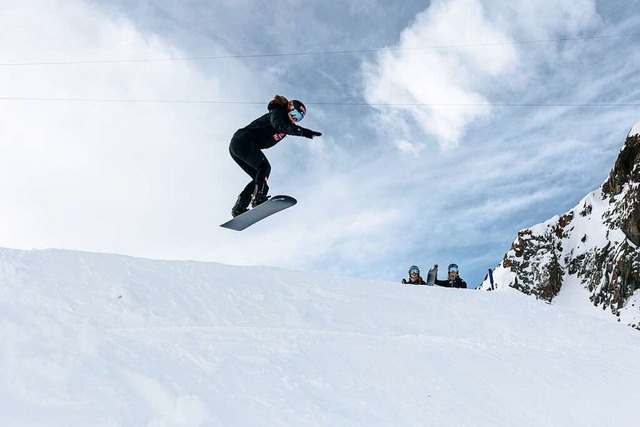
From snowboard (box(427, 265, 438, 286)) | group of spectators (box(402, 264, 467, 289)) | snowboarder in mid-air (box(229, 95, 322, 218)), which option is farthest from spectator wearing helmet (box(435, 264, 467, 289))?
snowboarder in mid-air (box(229, 95, 322, 218))

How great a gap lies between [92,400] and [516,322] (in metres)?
7.99

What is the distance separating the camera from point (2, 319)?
4.35m

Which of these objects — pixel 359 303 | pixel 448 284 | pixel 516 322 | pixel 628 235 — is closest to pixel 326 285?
pixel 359 303

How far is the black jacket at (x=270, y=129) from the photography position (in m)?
8.65

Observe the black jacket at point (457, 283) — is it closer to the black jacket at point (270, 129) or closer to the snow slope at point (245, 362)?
the snow slope at point (245, 362)

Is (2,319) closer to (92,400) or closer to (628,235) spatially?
(92,400)

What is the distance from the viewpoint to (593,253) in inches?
4882

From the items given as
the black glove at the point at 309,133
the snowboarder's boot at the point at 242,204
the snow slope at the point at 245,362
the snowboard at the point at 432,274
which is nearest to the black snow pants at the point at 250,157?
the snowboarder's boot at the point at 242,204

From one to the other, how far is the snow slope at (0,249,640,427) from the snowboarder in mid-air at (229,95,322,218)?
1.56 meters

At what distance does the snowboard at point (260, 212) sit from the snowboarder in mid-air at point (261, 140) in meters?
0.11

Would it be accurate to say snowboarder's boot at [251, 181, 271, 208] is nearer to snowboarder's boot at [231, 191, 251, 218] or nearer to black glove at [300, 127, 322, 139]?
snowboarder's boot at [231, 191, 251, 218]

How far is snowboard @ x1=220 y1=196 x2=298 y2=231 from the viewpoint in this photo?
9.42m

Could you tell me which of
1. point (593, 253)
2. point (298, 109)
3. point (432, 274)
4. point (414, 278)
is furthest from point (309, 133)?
point (593, 253)

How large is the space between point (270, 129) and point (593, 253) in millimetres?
130403
